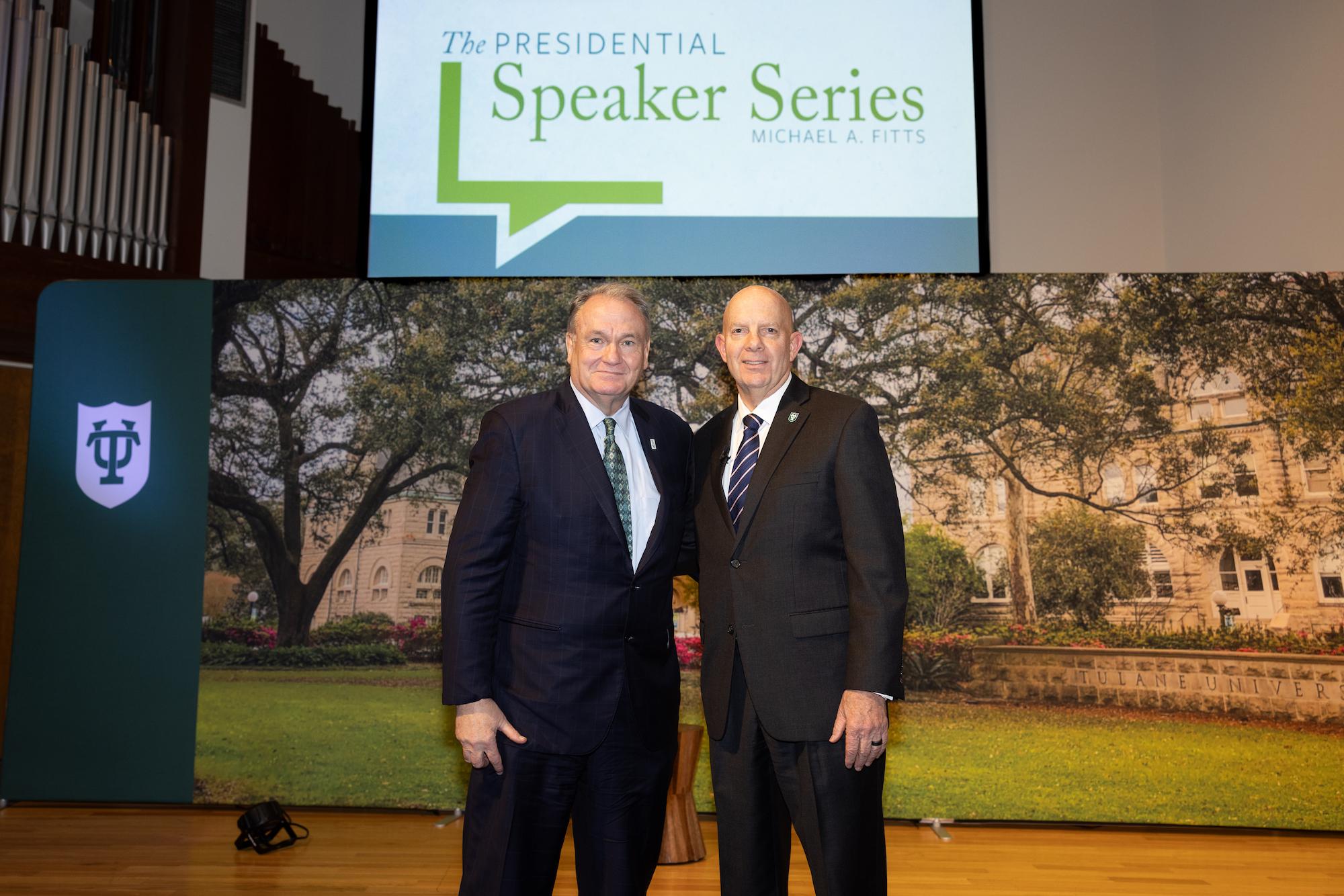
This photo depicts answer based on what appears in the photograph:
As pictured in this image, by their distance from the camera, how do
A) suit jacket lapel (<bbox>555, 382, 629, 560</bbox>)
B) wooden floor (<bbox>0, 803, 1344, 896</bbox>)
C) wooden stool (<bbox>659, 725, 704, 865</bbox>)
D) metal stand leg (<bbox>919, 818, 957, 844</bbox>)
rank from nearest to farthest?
suit jacket lapel (<bbox>555, 382, 629, 560</bbox>), wooden floor (<bbox>0, 803, 1344, 896</bbox>), wooden stool (<bbox>659, 725, 704, 865</bbox>), metal stand leg (<bbox>919, 818, 957, 844</bbox>)

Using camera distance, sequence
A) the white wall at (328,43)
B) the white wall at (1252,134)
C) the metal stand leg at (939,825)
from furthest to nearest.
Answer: the white wall at (328,43), the white wall at (1252,134), the metal stand leg at (939,825)

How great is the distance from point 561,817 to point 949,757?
7.82 feet

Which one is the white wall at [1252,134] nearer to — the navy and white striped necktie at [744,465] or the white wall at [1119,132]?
the white wall at [1119,132]

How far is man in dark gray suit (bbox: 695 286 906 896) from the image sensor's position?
195 cm

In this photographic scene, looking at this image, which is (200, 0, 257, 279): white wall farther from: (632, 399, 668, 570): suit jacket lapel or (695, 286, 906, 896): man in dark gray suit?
(695, 286, 906, 896): man in dark gray suit

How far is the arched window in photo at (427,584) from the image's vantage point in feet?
13.6

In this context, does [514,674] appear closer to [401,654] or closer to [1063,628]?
[401,654]

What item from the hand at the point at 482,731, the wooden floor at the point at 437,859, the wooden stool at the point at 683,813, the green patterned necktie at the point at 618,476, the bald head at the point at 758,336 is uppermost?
the bald head at the point at 758,336

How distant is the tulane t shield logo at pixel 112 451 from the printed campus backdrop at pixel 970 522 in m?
0.30

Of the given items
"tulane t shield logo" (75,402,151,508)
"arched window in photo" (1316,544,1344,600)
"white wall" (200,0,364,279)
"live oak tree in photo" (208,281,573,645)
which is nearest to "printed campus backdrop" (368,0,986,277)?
"live oak tree in photo" (208,281,573,645)

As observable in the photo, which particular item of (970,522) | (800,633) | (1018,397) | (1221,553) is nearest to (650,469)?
(800,633)

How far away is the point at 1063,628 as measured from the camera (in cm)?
392

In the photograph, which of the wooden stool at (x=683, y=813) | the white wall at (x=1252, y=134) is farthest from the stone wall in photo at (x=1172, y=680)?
the white wall at (x=1252, y=134)

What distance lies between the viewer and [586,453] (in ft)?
6.75
